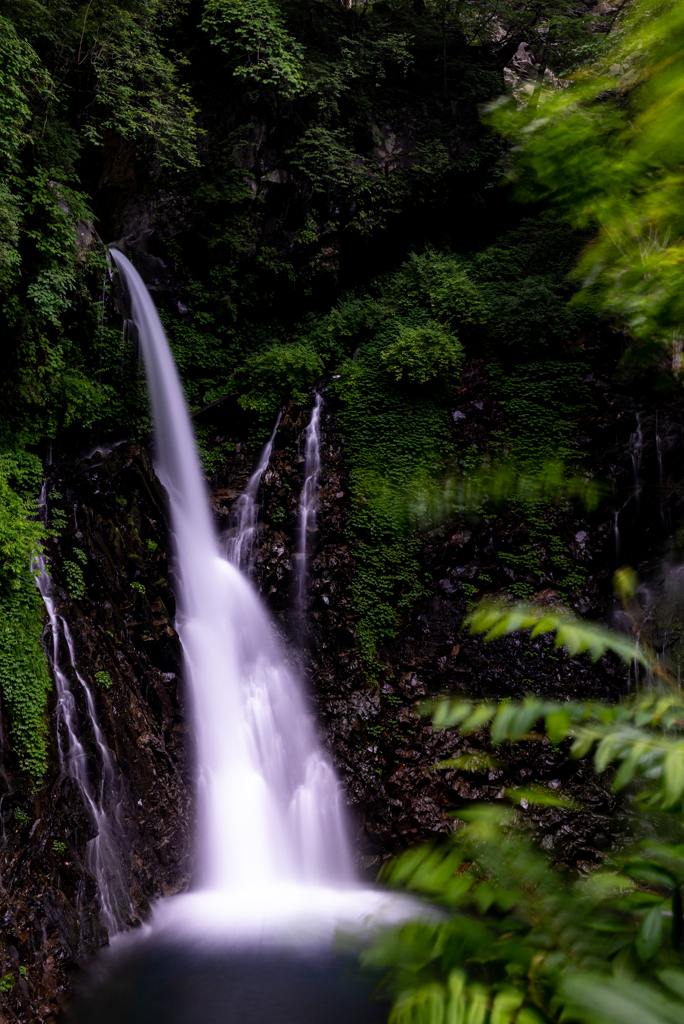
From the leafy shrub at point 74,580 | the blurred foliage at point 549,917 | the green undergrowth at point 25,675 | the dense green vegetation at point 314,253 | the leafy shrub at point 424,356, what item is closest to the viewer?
the blurred foliage at point 549,917

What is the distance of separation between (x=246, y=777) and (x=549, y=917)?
322 inches

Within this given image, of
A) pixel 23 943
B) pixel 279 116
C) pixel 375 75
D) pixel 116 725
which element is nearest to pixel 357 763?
pixel 116 725

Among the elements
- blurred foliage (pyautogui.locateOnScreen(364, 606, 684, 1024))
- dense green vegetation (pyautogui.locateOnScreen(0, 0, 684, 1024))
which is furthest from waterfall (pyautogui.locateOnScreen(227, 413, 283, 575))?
blurred foliage (pyautogui.locateOnScreen(364, 606, 684, 1024))

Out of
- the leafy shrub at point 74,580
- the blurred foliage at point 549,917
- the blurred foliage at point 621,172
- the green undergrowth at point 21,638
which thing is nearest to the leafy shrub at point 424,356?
the leafy shrub at point 74,580

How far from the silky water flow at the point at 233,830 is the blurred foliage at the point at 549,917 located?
3.57 metres

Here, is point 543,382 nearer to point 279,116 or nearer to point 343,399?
point 343,399

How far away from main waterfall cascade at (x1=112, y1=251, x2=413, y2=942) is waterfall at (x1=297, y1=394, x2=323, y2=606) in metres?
0.92

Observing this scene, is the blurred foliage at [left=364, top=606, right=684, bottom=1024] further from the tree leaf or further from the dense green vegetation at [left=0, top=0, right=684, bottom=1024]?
the dense green vegetation at [left=0, top=0, right=684, bottom=1024]

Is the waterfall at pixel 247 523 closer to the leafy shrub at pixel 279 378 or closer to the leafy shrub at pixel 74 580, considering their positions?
the leafy shrub at pixel 279 378

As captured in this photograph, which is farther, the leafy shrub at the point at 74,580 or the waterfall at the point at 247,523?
the waterfall at the point at 247,523

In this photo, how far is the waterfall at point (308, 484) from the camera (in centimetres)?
999

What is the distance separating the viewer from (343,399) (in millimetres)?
11500

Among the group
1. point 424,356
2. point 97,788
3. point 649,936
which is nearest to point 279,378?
point 424,356

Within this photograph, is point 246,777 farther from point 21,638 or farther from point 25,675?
point 21,638
